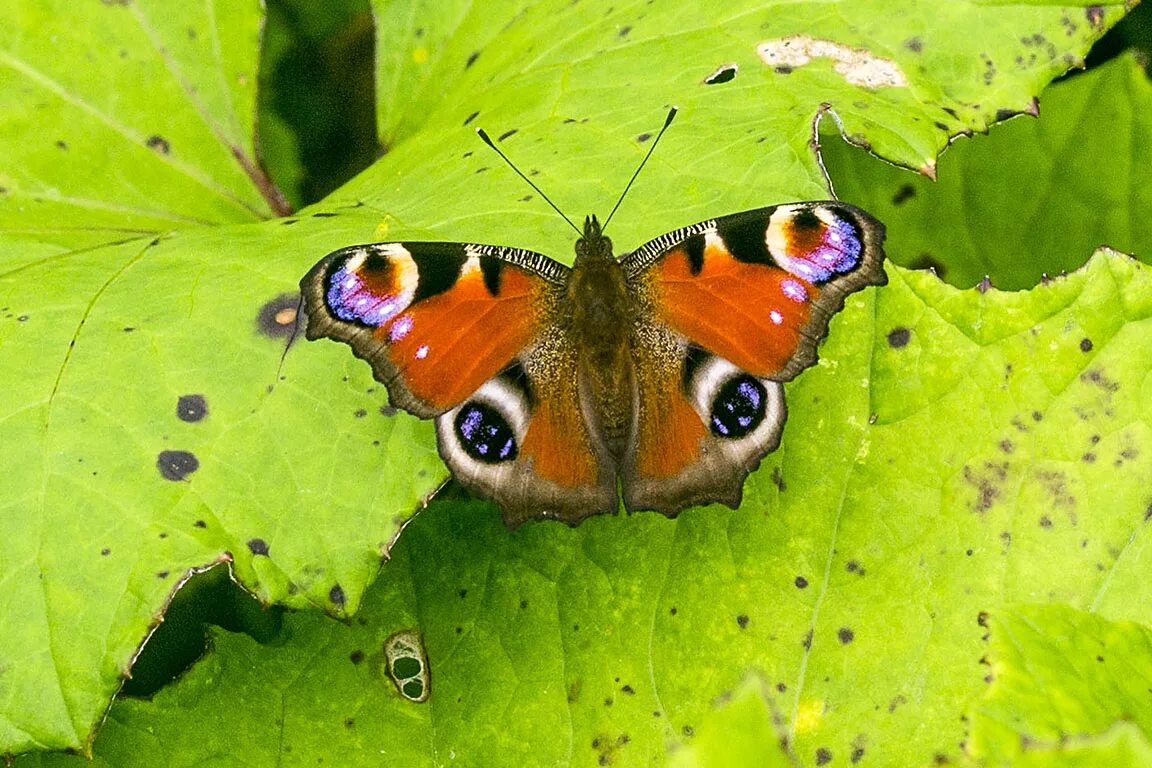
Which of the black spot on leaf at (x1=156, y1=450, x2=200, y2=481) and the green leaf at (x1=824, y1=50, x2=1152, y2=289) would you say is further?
the green leaf at (x1=824, y1=50, x2=1152, y2=289)

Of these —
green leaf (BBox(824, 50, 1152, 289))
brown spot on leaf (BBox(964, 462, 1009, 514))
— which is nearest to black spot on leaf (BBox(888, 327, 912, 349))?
brown spot on leaf (BBox(964, 462, 1009, 514))

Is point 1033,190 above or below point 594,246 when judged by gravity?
below

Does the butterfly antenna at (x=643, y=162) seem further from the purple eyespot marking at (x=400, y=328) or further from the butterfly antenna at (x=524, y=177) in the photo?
the purple eyespot marking at (x=400, y=328)

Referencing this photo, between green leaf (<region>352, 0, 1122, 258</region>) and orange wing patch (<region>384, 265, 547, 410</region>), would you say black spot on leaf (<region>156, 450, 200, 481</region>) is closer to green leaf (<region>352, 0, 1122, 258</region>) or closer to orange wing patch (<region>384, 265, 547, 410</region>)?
orange wing patch (<region>384, 265, 547, 410</region>)

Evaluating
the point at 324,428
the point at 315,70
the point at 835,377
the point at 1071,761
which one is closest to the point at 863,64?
the point at 835,377

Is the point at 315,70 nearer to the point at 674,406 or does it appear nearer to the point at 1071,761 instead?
the point at 674,406

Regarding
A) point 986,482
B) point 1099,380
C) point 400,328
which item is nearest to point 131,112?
point 400,328

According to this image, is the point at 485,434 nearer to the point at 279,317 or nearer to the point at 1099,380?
the point at 279,317
